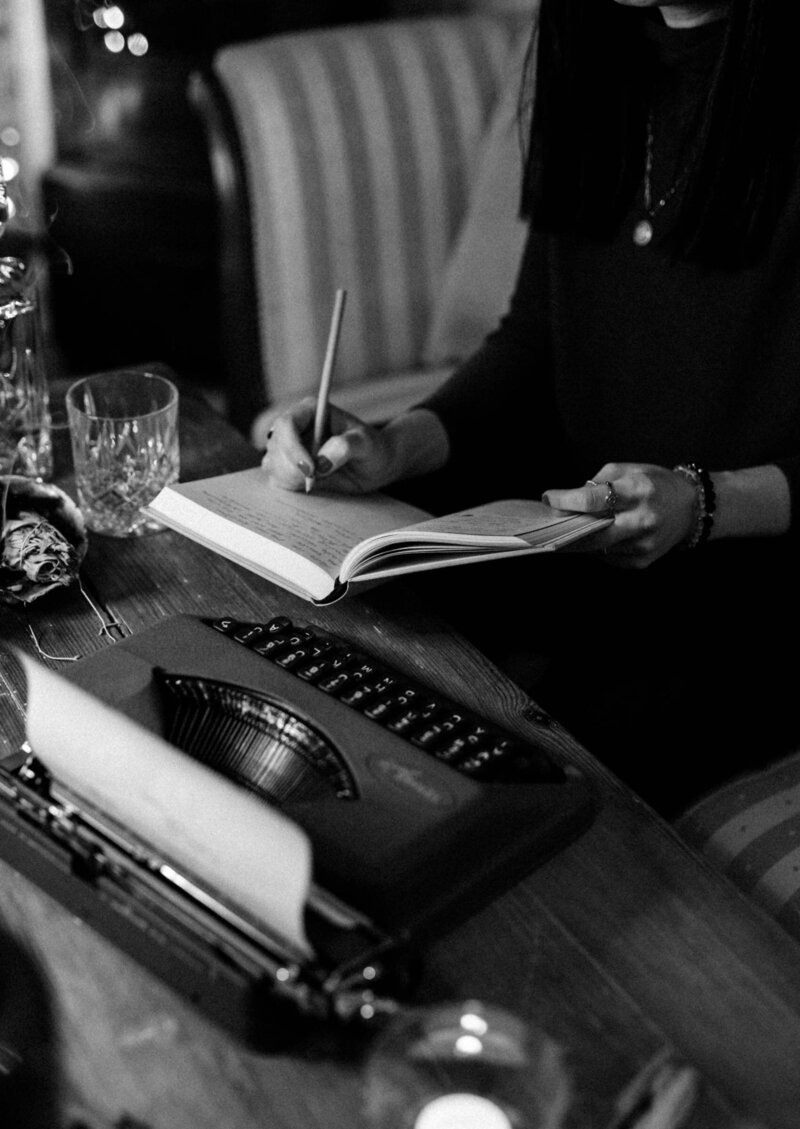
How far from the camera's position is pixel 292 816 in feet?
2.33

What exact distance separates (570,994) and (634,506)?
1.69 ft

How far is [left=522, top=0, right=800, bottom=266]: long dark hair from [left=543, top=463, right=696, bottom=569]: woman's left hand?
13.2 inches

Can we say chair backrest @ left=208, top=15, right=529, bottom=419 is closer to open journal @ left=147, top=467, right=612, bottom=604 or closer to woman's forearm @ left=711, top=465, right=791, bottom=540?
open journal @ left=147, top=467, right=612, bottom=604

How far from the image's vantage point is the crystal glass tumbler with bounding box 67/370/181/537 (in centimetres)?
114

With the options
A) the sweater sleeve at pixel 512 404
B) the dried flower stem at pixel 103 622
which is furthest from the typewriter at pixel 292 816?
the sweater sleeve at pixel 512 404

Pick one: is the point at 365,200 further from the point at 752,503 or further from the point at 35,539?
the point at 35,539

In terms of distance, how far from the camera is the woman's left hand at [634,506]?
1.04 metres

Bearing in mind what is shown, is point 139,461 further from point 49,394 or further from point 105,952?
point 105,952

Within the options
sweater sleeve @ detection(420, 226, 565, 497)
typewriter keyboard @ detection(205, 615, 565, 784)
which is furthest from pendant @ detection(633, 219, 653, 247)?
typewriter keyboard @ detection(205, 615, 565, 784)

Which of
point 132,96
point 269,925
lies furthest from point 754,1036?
point 132,96

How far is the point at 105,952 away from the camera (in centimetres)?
68

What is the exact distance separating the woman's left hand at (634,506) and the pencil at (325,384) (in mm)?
246

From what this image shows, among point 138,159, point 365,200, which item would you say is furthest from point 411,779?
point 138,159

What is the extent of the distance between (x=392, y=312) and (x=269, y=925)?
1.64m
